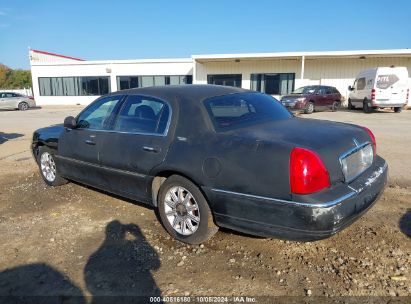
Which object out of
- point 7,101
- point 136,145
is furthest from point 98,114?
point 7,101

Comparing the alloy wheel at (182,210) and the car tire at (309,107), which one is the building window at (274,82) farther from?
the alloy wheel at (182,210)

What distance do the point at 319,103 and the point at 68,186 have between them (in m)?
16.4

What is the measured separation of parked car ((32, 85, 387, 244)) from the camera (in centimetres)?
293

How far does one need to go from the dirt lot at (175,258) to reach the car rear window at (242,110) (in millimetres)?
1247

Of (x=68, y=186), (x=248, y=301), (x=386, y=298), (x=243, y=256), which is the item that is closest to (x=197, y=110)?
(x=243, y=256)

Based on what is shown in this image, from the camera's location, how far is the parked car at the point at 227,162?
2.93 m

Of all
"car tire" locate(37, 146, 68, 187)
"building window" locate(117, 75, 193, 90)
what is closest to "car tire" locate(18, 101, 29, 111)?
"building window" locate(117, 75, 193, 90)

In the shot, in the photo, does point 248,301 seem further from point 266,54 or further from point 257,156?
point 266,54

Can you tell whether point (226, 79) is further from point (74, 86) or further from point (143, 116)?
point (143, 116)

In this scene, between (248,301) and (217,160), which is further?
(217,160)

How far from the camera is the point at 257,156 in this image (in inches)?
119

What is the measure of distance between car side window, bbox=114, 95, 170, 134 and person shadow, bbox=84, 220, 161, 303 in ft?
3.92

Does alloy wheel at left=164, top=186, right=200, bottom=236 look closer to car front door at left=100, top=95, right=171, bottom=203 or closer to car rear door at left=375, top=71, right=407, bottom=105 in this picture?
car front door at left=100, top=95, right=171, bottom=203

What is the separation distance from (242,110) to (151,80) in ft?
87.9
